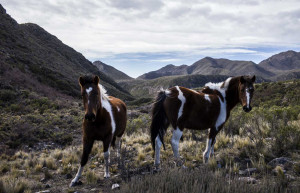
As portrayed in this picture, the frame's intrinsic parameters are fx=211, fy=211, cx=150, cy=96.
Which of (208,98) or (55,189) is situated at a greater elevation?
(208,98)

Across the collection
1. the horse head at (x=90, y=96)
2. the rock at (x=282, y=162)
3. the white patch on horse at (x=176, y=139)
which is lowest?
the rock at (x=282, y=162)

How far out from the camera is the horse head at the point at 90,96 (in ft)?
13.8

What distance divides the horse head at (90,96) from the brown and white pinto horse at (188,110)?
1838mm

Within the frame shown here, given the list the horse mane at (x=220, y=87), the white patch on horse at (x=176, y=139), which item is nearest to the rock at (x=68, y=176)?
the white patch on horse at (x=176, y=139)

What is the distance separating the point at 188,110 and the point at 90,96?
2.53 metres

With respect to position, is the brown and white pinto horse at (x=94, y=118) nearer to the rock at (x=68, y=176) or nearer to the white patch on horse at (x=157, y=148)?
the rock at (x=68, y=176)

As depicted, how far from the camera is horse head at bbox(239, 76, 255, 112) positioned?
5684mm

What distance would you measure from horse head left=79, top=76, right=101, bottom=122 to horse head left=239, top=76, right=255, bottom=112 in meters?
3.91

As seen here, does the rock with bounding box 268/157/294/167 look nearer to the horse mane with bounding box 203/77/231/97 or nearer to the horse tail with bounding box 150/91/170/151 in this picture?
the horse mane with bounding box 203/77/231/97

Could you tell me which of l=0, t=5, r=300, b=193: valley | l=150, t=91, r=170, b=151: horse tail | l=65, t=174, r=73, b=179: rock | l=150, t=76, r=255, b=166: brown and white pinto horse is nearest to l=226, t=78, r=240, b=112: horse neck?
l=150, t=76, r=255, b=166: brown and white pinto horse

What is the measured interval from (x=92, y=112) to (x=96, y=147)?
4530 millimetres

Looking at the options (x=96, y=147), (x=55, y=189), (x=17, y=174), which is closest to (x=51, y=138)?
(x=96, y=147)

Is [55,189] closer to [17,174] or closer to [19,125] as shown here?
[17,174]

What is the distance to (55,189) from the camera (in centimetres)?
463
